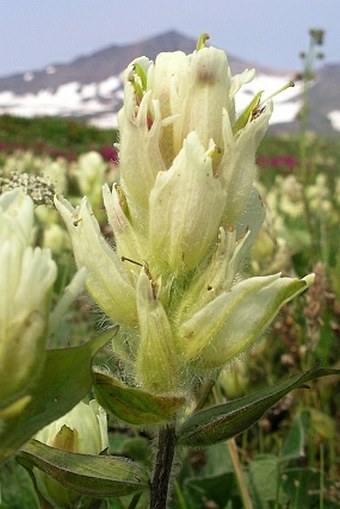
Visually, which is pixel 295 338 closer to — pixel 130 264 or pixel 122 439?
pixel 122 439

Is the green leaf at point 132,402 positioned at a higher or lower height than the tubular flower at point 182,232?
lower

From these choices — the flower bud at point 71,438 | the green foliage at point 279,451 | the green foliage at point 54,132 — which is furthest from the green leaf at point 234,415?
the green foliage at point 54,132

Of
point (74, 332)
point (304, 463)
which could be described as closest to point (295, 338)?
point (304, 463)

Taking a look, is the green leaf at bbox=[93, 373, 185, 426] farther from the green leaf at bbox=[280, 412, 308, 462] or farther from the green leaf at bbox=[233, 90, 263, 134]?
the green leaf at bbox=[280, 412, 308, 462]

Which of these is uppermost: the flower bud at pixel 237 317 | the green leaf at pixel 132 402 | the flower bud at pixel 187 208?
the flower bud at pixel 187 208

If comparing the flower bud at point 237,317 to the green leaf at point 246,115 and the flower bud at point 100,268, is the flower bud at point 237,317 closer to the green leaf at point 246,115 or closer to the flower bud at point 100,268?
the flower bud at point 100,268

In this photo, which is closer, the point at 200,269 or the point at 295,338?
the point at 200,269

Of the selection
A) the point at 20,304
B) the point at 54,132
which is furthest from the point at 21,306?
the point at 54,132

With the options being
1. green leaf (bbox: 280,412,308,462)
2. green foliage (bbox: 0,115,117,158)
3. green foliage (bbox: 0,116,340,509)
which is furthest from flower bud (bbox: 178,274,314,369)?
green foliage (bbox: 0,115,117,158)
